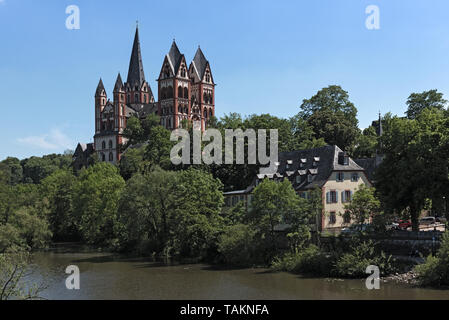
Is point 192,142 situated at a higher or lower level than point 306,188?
higher

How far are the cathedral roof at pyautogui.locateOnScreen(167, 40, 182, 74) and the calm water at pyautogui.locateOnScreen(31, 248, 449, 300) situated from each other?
301 ft

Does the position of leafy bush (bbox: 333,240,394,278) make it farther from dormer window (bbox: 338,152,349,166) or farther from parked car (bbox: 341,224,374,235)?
dormer window (bbox: 338,152,349,166)

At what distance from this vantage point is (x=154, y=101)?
155875 mm

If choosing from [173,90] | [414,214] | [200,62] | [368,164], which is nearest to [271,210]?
[414,214]

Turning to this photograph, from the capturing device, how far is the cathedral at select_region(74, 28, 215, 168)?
447 ft

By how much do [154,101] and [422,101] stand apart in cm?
8579

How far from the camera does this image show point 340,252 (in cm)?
4178

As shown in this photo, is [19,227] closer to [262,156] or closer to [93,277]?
[93,277]

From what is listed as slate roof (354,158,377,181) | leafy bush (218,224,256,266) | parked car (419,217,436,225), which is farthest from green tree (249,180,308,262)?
slate roof (354,158,377,181)

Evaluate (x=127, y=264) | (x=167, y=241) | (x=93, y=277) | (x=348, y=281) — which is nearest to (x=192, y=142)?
(x=167, y=241)

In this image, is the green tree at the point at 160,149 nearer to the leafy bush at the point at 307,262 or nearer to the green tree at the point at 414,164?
the leafy bush at the point at 307,262

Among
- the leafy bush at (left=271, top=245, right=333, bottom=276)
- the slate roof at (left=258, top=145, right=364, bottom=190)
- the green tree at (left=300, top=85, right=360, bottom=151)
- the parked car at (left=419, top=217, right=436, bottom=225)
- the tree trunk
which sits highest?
the green tree at (left=300, top=85, right=360, bottom=151)
